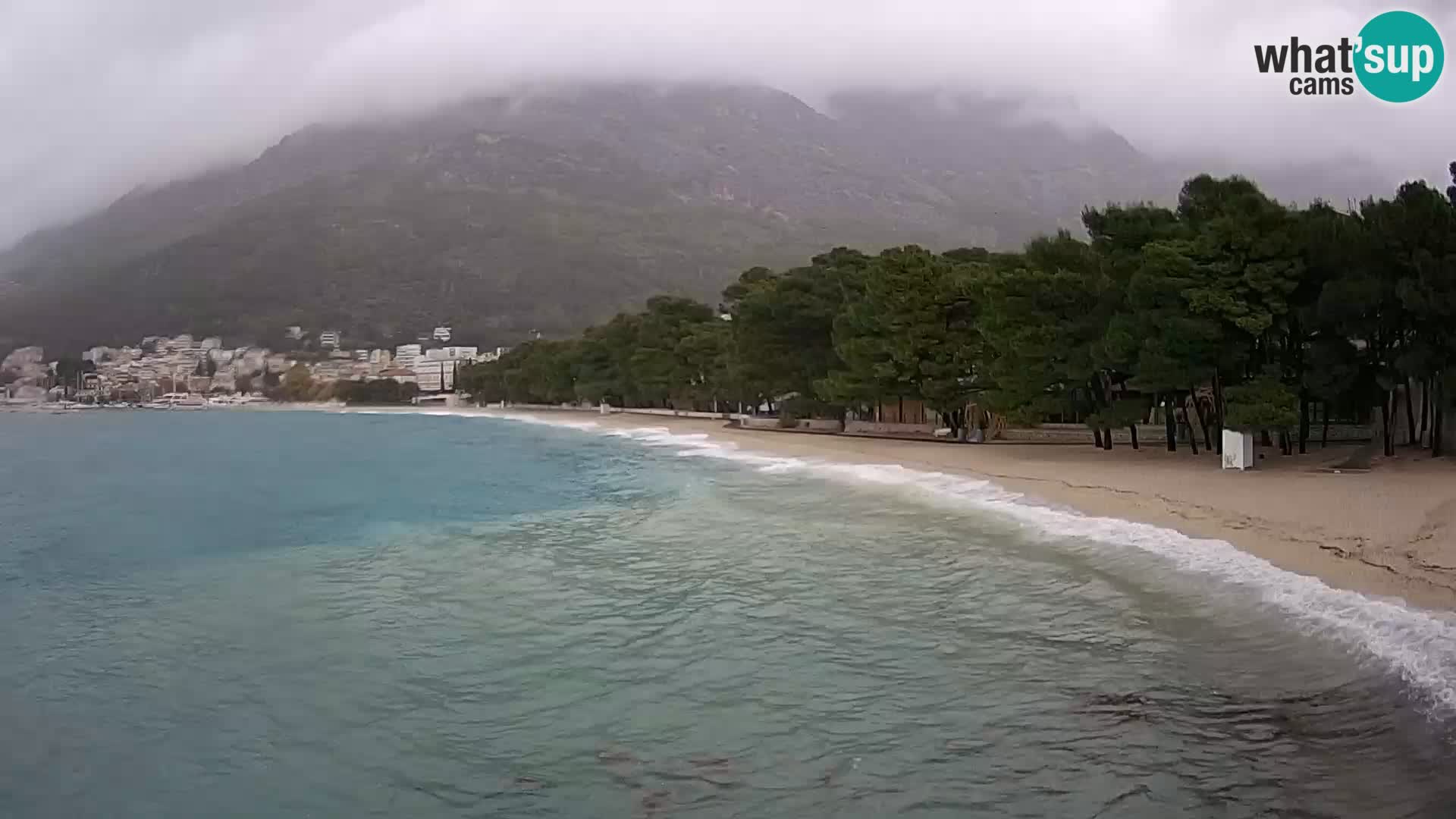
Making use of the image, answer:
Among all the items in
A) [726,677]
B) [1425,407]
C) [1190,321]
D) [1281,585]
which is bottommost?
[726,677]

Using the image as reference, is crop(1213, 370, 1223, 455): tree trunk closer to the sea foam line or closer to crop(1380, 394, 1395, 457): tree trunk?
crop(1380, 394, 1395, 457): tree trunk

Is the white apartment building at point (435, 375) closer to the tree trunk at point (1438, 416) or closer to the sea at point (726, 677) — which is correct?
the tree trunk at point (1438, 416)

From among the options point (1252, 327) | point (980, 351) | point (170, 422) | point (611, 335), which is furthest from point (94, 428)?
point (1252, 327)

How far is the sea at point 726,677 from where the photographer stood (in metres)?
7.07

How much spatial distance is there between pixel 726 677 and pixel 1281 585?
6449 mm

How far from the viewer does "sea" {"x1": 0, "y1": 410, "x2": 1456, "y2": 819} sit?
7.07 metres

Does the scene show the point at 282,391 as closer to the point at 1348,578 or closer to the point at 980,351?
the point at 980,351

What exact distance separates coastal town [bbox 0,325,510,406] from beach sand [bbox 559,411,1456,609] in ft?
518

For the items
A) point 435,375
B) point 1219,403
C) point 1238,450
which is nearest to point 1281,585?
point 1238,450

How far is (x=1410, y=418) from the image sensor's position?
2458cm

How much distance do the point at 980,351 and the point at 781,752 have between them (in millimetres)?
29799

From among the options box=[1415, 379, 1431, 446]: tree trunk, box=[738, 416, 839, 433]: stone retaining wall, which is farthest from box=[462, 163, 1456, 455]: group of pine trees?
box=[738, 416, 839, 433]: stone retaining wall

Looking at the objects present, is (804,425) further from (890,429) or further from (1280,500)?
(1280,500)

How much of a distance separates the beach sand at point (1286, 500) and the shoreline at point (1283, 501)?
0.08ft
